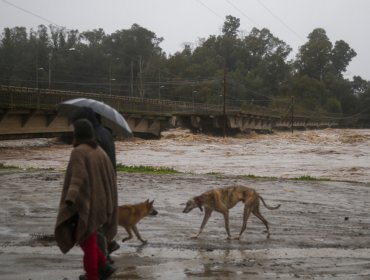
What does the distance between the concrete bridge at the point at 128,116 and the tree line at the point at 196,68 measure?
634 inches

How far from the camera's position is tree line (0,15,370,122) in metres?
97.1

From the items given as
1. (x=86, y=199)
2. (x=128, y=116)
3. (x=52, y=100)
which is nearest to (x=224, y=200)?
(x=86, y=199)

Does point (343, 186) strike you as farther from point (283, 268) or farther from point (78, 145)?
point (78, 145)

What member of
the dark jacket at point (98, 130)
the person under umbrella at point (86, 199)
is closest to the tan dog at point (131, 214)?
the dark jacket at point (98, 130)

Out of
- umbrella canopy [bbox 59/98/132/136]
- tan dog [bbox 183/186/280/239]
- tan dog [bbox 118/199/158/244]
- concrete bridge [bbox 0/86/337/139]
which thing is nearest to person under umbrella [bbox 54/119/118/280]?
umbrella canopy [bbox 59/98/132/136]

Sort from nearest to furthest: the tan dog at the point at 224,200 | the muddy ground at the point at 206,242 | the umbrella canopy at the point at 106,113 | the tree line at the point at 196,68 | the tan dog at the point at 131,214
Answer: the muddy ground at the point at 206,242, the umbrella canopy at the point at 106,113, the tan dog at the point at 131,214, the tan dog at the point at 224,200, the tree line at the point at 196,68

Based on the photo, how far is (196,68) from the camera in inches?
4938

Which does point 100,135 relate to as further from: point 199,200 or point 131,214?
point 199,200

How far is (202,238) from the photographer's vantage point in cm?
874

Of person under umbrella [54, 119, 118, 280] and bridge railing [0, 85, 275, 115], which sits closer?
person under umbrella [54, 119, 118, 280]

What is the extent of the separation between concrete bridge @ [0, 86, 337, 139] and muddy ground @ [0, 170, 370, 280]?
3.02m

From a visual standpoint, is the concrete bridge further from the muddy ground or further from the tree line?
the tree line

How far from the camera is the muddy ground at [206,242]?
6.62m

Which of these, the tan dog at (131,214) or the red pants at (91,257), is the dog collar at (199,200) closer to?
the tan dog at (131,214)
